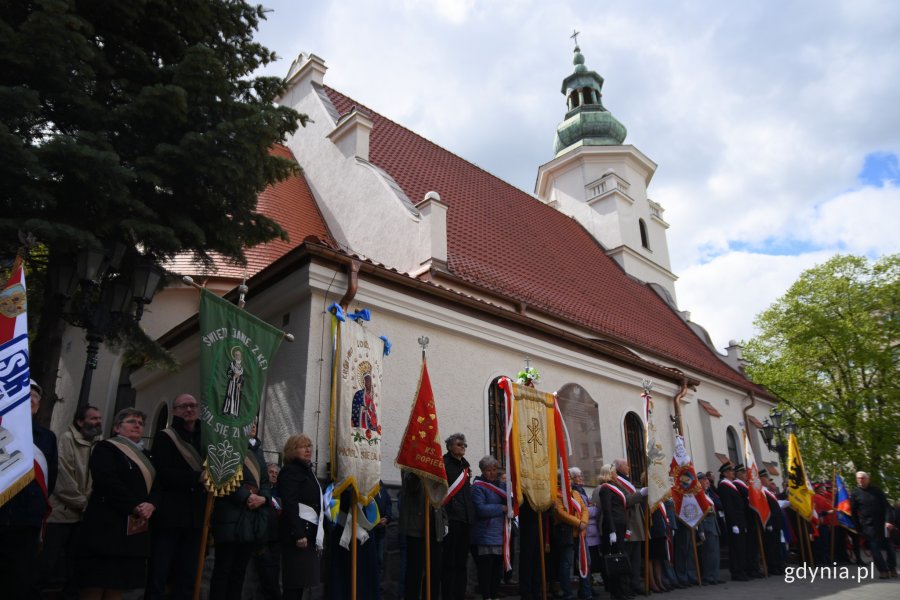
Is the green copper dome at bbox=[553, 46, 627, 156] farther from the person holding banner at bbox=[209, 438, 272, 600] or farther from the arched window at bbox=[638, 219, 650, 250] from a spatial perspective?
the person holding banner at bbox=[209, 438, 272, 600]

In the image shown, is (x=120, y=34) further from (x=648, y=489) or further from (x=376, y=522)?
(x=648, y=489)

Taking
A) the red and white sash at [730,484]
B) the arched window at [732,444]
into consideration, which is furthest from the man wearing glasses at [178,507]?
the arched window at [732,444]

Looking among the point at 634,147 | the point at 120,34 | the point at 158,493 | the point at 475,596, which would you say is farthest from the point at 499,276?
the point at 634,147

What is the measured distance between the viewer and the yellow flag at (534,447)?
7973mm

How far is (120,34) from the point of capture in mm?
8062

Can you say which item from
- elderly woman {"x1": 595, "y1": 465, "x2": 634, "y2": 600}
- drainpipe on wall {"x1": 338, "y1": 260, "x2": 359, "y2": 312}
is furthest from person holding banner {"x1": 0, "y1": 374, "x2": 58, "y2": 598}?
elderly woman {"x1": 595, "y1": 465, "x2": 634, "y2": 600}

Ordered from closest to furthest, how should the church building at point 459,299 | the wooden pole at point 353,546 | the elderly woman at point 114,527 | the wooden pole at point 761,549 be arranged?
1. the elderly woman at point 114,527
2. the wooden pole at point 353,546
3. the church building at point 459,299
4. the wooden pole at point 761,549

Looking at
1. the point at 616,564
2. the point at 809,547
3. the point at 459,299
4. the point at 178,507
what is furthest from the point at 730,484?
the point at 178,507

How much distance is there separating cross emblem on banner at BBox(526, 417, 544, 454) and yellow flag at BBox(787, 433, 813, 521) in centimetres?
674

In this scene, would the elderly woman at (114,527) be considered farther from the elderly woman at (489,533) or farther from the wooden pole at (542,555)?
the wooden pole at (542,555)

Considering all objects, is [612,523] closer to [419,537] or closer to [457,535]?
[457,535]

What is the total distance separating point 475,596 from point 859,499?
7.24 meters

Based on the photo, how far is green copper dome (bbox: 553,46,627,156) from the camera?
96.3 feet

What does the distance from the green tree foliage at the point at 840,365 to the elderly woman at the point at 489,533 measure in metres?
20.7
